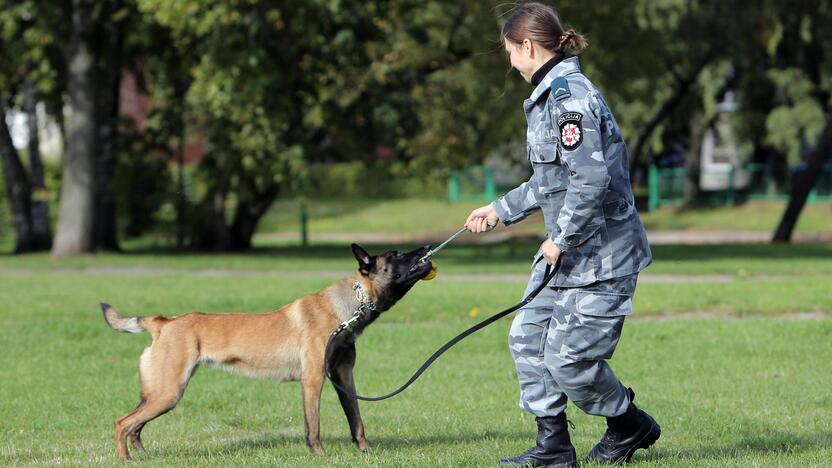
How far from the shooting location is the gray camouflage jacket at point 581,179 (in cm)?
514

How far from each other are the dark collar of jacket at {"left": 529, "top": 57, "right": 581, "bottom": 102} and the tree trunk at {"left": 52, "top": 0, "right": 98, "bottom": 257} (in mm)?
20622

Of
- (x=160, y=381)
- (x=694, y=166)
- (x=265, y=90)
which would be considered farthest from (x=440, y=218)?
(x=160, y=381)

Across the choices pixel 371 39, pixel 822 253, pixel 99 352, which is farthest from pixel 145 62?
pixel 99 352

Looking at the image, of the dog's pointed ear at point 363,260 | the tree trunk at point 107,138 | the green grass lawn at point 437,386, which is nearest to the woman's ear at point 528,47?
the dog's pointed ear at point 363,260

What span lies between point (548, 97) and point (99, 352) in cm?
669

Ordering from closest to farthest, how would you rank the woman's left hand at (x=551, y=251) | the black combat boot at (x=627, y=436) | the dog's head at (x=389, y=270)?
the woman's left hand at (x=551, y=251), the black combat boot at (x=627, y=436), the dog's head at (x=389, y=270)

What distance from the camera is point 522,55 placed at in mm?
5391

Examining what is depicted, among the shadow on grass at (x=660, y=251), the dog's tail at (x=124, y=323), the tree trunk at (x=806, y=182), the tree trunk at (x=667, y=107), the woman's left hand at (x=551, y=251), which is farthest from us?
the tree trunk at (x=667, y=107)

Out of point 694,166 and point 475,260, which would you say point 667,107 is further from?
point 475,260

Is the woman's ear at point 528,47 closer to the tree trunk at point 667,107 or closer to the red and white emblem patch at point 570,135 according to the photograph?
the red and white emblem patch at point 570,135

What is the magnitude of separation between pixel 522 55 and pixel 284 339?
7.02ft

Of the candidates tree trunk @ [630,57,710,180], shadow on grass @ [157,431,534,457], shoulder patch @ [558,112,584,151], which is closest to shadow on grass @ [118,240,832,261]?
tree trunk @ [630,57,710,180]

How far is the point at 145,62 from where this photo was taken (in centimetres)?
2733

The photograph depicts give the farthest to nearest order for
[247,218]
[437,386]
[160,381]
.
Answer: [247,218] < [437,386] < [160,381]
